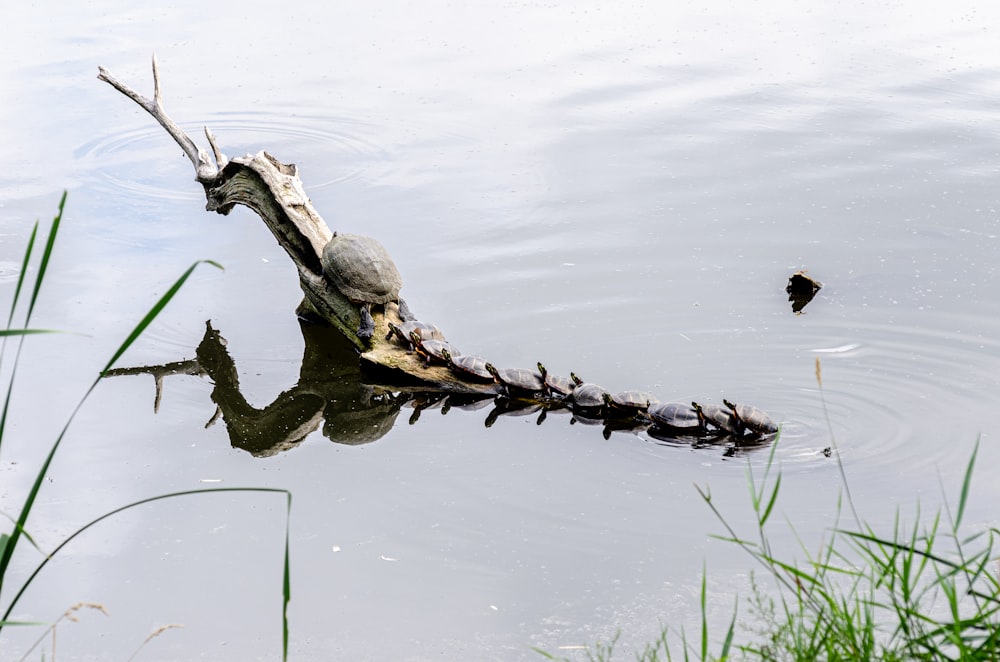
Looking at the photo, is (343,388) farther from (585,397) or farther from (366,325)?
(585,397)

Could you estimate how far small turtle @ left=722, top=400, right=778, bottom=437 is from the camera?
563 cm

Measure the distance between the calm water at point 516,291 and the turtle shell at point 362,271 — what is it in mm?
436

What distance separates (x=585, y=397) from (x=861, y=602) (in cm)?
247

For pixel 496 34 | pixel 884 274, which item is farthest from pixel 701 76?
pixel 884 274

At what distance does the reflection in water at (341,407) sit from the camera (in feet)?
19.6

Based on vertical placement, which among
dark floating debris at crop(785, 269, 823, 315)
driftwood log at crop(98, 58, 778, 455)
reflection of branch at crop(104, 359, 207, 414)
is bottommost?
reflection of branch at crop(104, 359, 207, 414)

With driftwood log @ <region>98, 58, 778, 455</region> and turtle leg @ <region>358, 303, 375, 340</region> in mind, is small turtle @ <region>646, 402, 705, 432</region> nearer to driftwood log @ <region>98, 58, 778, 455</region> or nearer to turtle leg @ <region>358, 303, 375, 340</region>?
driftwood log @ <region>98, 58, 778, 455</region>

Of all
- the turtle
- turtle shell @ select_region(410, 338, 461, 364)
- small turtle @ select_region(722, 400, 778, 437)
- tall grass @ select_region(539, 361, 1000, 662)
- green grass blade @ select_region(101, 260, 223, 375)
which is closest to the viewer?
green grass blade @ select_region(101, 260, 223, 375)

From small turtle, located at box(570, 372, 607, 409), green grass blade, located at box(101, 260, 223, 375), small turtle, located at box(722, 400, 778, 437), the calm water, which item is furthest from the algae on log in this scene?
green grass blade, located at box(101, 260, 223, 375)

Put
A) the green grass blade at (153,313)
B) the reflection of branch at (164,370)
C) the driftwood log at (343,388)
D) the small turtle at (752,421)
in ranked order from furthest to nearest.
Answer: the reflection of branch at (164,370), the driftwood log at (343,388), the small turtle at (752,421), the green grass blade at (153,313)

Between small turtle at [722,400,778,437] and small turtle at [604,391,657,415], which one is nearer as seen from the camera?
small turtle at [722,400,778,437]

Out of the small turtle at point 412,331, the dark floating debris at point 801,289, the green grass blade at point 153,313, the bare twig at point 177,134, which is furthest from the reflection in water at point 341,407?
the green grass blade at point 153,313

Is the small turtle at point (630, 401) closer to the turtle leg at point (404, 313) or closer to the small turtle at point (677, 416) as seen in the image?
the small turtle at point (677, 416)

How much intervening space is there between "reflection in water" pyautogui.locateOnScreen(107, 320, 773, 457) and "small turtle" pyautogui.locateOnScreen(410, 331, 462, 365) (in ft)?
0.68
